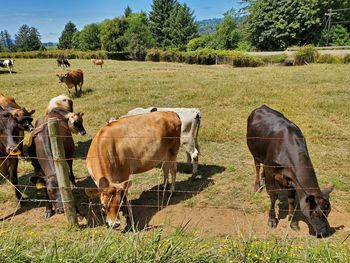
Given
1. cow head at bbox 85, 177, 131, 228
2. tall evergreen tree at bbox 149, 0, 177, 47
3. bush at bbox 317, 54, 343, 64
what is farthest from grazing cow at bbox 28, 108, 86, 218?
tall evergreen tree at bbox 149, 0, 177, 47

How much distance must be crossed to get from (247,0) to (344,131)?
44693 mm

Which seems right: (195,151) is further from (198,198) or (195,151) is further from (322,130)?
(322,130)

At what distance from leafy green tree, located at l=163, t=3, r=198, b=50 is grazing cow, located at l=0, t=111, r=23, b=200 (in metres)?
54.3

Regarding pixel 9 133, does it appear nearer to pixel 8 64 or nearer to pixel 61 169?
pixel 61 169

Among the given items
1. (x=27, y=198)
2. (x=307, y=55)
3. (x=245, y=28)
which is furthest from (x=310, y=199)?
(x=245, y=28)

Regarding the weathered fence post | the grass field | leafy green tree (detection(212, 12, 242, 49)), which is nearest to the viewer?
the grass field

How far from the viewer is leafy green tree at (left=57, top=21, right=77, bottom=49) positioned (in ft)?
337

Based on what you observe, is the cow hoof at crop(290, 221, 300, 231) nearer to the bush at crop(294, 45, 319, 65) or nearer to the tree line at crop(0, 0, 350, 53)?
the bush at crop(294, 45, 319, 65)

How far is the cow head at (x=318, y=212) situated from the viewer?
4652 mm

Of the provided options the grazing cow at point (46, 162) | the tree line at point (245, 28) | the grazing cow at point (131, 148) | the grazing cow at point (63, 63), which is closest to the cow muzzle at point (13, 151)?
the grazing cow at point (46, 162)

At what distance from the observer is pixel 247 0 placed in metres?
49.7

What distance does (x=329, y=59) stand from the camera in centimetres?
2481

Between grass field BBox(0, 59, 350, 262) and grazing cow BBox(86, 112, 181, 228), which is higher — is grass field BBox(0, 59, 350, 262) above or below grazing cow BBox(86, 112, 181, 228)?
below

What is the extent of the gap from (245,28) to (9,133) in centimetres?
4444
